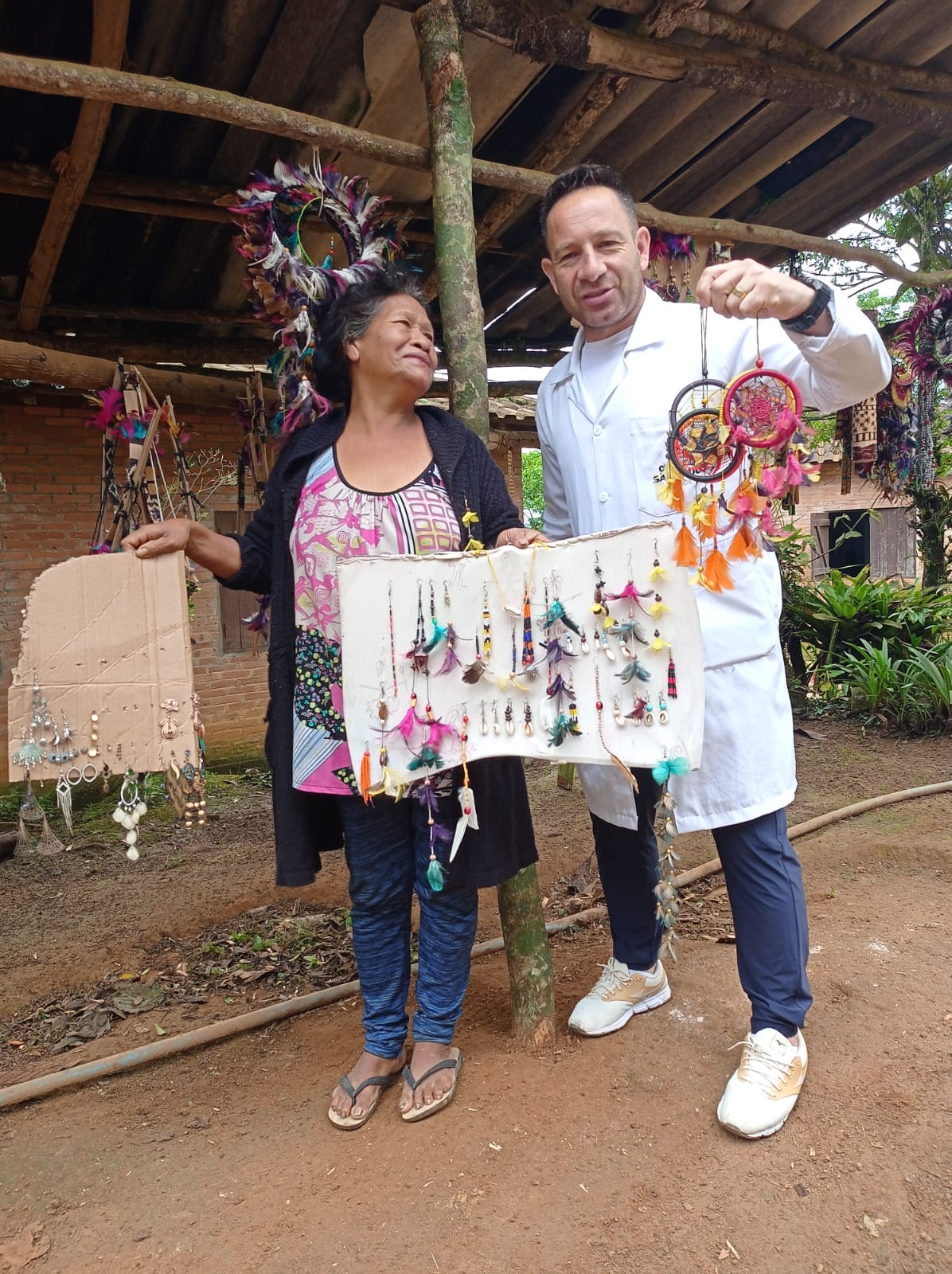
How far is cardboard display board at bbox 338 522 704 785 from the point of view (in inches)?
68.7

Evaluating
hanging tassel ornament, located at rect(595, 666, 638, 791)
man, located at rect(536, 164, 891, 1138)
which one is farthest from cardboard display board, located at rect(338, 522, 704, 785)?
man, located at rect(536, 164, 891, 1138)

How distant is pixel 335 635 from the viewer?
6.38ft

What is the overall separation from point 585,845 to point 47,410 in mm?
5058

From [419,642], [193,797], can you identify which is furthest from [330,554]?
[193,797]

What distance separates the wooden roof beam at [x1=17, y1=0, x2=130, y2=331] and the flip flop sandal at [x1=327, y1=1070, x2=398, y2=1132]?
Answer: 3179 millimetres

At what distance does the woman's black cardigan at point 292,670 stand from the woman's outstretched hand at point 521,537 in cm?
7

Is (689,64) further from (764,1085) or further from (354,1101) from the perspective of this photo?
(354,1101)

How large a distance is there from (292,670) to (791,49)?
314 cm

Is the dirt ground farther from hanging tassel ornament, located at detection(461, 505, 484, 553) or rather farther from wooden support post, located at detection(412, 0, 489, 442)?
wooden support post, located at detection(412, 0, 489, 442)

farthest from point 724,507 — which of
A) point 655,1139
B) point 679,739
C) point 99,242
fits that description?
point 99,242

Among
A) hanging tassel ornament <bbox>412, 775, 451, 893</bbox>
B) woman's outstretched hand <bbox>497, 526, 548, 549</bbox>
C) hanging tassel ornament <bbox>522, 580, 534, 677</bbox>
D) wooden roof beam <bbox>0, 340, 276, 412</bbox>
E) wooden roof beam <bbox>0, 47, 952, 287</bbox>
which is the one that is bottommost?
hanging tassel ornament <bbox>412, 775, 451, 893</bbox>

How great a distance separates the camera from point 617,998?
231 centimetres

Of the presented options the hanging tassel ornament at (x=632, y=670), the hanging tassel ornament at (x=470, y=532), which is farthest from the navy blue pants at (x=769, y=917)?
the hanging tassel ornament at (x=470, y=532)

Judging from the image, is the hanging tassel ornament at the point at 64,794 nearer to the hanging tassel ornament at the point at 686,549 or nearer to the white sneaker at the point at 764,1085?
the hanging tassel ornament at the point at 686,549
